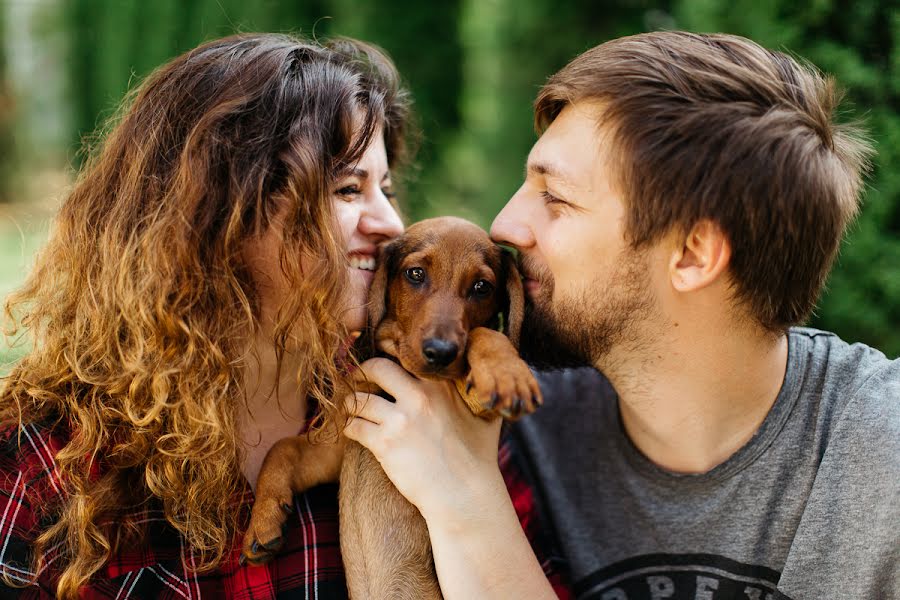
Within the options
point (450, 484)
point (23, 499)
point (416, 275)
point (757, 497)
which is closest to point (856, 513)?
point (757, 497)

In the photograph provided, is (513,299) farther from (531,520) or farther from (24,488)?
(24,488)

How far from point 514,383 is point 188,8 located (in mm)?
8799

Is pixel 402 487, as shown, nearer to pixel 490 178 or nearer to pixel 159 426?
pixel 159 426

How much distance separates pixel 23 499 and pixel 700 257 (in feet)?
7.26

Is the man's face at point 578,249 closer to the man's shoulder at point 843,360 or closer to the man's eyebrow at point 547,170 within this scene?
the man's eyebrow at point 547,170

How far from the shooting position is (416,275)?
116 inches

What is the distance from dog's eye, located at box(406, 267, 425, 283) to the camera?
9.62 ft

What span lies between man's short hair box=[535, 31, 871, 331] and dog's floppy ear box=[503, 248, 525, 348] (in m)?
0.50

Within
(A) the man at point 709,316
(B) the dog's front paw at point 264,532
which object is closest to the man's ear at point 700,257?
(A) the man at point 709,316

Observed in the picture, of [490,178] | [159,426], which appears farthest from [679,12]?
[159,426]

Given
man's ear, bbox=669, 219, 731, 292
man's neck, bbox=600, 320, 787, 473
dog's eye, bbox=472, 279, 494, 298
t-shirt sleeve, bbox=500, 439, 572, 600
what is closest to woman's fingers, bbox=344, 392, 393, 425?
dog's eye, bbox=472, 279, 494, 298

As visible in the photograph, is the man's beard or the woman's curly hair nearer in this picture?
the woman's curly hair

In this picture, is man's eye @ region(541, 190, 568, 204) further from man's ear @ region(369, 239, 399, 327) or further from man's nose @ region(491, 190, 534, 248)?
man's ear @ region(369, 239, 399, 327)

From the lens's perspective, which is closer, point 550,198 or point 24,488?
point 24,488
